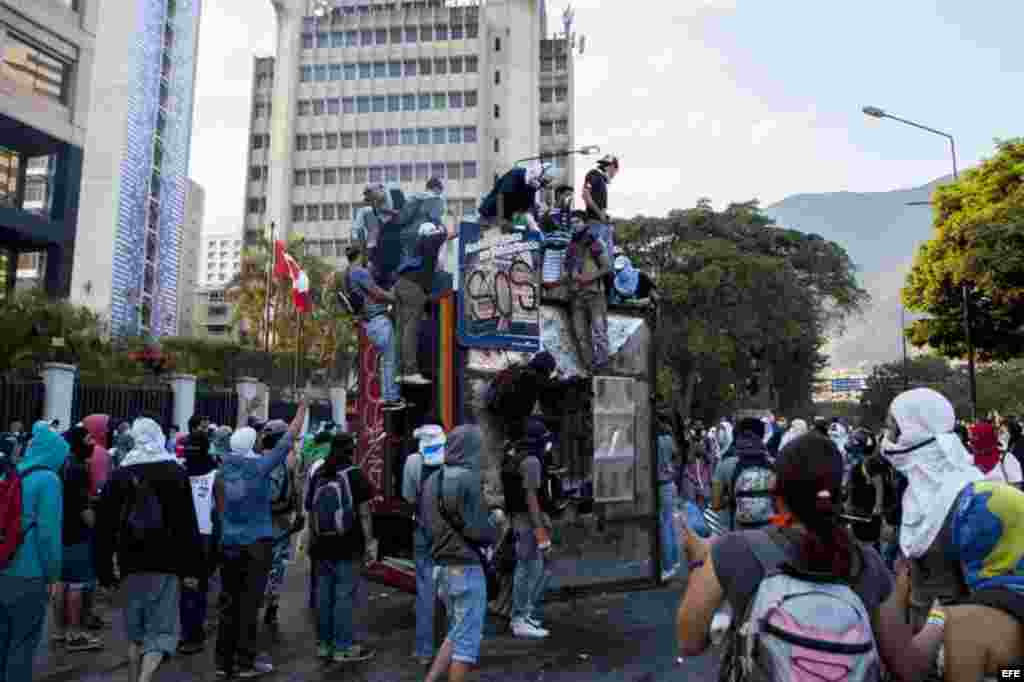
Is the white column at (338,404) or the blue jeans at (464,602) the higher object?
the white column at (338,404)

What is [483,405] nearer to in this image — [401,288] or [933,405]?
[401,288]

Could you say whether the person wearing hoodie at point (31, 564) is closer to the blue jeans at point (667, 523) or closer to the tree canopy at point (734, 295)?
the blue jeans at point (667, 523)

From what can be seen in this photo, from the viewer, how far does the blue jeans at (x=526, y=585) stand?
748cm

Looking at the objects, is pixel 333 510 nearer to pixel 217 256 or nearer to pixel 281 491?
pixel 281 491

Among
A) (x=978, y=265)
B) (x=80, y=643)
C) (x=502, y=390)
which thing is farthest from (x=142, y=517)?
(x=978, y=265)

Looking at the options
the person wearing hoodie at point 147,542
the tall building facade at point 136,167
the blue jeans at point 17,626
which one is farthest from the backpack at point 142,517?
the tall building facade at point 136,167

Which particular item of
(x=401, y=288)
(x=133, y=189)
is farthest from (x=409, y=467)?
(x=133, y=189)

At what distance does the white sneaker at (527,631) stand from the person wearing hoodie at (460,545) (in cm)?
Result: 221

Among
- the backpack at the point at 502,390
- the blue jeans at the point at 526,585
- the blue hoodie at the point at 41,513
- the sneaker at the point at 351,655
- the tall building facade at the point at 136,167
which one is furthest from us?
the tall building facade at the point at 136,167

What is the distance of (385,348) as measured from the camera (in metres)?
8.74

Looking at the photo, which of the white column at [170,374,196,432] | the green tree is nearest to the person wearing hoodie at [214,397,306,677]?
the white column at [170,374,196,432]

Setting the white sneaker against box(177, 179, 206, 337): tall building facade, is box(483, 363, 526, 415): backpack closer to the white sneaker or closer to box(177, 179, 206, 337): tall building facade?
the white sneaker

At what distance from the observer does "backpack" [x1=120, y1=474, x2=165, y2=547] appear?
516cm

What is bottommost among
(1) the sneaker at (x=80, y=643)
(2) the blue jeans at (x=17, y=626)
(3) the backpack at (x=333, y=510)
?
(1) the sneaker at (x=80, y=643)
